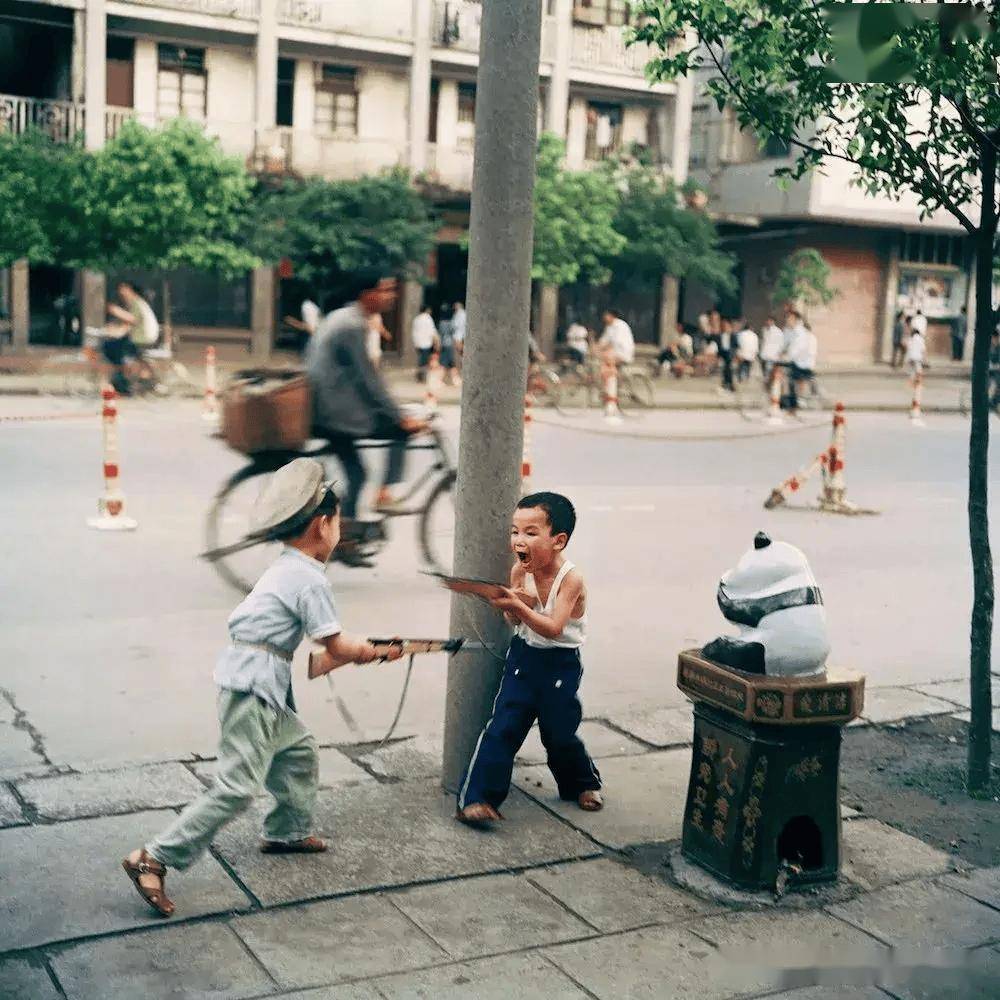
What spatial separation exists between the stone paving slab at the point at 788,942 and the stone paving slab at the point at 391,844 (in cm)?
71

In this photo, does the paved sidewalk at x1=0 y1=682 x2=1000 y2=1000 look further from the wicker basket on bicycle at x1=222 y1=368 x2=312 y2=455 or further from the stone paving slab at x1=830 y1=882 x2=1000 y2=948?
the wicker basket on bicycle at x1=222 y1=368 x2=312 y2=455

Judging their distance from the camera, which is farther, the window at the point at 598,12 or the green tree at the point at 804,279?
the green tree at the point at 804,279

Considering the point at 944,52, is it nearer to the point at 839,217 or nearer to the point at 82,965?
the point at 82,965

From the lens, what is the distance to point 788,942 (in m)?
4.30

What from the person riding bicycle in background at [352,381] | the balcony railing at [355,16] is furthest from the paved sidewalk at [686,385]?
the person riding bicycle in background at [352,381]

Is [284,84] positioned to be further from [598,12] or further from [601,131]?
[601,131]

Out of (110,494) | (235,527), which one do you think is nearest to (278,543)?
(235,527)

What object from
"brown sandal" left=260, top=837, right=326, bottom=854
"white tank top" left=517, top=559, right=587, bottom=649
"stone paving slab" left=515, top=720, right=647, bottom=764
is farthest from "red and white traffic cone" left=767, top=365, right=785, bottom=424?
"brown sandal" left=260, top=837, right=326, bottom=854

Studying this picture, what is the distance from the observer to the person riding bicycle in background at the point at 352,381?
8555 mm

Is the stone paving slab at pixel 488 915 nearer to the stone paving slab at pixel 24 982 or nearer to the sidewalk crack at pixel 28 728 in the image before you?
the stone paving slab at pixel 24 982

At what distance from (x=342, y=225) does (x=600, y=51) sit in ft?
33.9

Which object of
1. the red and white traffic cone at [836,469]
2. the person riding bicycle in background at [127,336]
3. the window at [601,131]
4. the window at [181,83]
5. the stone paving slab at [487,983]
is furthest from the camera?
the window at [601,131]

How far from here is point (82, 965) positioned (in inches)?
153

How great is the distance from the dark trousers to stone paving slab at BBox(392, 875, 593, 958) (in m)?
4.38
